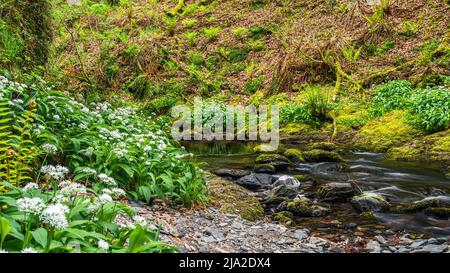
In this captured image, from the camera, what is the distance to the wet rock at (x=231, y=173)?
321 inches

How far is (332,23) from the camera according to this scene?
16531mm

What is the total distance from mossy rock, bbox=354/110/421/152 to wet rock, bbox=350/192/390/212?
368 cm

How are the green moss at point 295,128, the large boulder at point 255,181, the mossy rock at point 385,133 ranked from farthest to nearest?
the green moss at point 295,128, the mossy rock at point 385,133, the large boulder at point 255,181

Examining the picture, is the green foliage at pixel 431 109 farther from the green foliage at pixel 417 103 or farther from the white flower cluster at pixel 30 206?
the white flower cluster at pixel 30 206

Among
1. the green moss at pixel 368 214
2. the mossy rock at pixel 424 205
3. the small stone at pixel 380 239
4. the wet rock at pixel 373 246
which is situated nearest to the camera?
the wet rock at pixel 373 246

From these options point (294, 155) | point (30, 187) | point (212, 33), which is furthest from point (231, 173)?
point (212, 33)

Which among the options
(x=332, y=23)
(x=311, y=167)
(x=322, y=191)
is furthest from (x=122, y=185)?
(x=332, y=23)

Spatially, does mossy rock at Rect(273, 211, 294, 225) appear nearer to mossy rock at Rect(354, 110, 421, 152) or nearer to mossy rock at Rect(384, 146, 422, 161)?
mossy rock at Rect(384, 146, 422, 161)

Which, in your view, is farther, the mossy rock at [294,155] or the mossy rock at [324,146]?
the mossy rock at [324,146]

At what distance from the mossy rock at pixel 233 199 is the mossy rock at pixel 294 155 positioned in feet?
7.67

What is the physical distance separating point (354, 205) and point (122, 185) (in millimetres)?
3732

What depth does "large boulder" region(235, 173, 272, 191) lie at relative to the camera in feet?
24.8

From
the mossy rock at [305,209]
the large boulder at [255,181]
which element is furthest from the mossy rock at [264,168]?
the mossy rock at [305,209]

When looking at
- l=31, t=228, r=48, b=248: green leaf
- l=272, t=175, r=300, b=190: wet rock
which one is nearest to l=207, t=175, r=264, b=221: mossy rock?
l=272, t=175, r=300, b=190: wet rock
